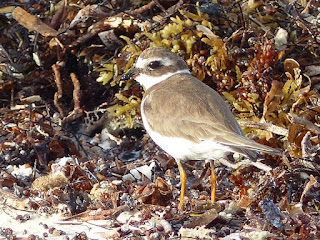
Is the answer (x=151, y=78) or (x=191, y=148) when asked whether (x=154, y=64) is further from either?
(x=191, y=148)

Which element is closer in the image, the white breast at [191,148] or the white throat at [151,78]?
the white breast at [191,148]

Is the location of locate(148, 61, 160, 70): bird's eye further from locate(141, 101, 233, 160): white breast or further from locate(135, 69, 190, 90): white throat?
locate(141, 101, 233, 160): white breast

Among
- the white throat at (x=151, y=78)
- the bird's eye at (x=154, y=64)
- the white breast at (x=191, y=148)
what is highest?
the bird's eye at (x=154, y=64)

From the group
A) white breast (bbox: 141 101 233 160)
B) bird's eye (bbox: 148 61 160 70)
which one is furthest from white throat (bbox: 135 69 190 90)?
white breast (bbox: 141 101 233 160)

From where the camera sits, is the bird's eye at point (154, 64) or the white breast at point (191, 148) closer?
the white breast at point (191, 148)

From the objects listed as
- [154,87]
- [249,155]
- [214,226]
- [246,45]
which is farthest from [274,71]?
[214,226]

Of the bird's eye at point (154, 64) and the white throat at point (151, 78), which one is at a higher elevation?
the bird's eye at point (154, 64)

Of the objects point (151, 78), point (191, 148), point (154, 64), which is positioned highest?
point (154, 64)

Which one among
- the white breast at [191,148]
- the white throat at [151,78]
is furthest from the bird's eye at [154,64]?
the white breast at [191,148]

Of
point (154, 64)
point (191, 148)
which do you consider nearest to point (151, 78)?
point (154, 64)

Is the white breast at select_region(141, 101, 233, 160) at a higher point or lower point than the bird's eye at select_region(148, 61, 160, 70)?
lower

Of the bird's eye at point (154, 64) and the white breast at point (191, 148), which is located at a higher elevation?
the bird's eye at point (154, 64)

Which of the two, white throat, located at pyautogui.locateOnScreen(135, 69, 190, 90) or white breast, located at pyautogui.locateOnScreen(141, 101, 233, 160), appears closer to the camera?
white breast, located at pyautogui.locateOnScreen(141, 101, 233, 160)

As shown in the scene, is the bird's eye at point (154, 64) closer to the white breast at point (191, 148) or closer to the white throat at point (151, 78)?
the white throat at point (151, 78)
